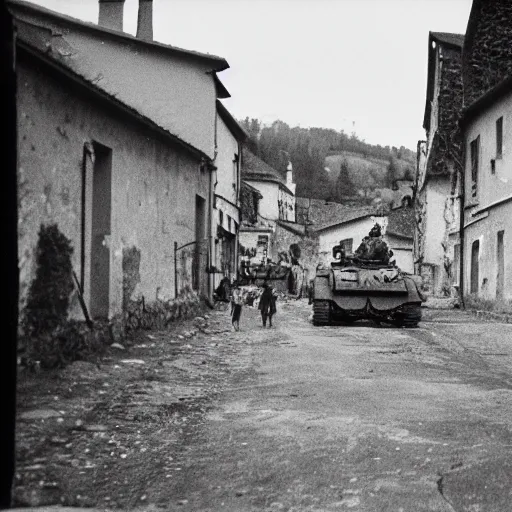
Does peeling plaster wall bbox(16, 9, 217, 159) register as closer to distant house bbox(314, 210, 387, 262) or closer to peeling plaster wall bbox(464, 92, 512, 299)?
peeling plaster wall bbox(464, 92, 512, 299)

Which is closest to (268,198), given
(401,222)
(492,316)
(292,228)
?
(292,228)

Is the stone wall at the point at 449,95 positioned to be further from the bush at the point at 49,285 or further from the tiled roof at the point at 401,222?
the tiled roof at the point at 401,222

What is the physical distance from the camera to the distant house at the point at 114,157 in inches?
281

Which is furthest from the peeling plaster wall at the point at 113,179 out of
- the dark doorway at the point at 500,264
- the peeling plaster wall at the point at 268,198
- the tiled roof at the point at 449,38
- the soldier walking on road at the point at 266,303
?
the peeling plaster wall at the point at 268,198

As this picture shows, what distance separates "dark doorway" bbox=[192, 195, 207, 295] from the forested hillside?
74.1 metres

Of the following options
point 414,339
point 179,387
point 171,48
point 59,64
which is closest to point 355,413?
point 179,387

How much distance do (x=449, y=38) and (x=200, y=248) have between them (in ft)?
59.3

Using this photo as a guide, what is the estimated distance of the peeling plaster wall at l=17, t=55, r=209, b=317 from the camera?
22.7ft

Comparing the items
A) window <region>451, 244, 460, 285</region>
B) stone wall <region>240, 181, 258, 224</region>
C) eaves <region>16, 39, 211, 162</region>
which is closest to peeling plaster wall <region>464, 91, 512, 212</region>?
window <region>451, 244, 460, 285</region>

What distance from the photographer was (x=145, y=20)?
21.2 m

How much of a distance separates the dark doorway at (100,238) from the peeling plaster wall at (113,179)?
0.13 metres

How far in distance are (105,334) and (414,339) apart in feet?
17.7

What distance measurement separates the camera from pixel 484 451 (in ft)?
15.0

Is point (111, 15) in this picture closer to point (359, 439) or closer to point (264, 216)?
point (359, 439)
